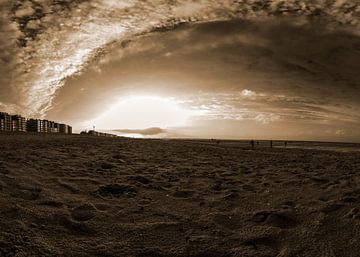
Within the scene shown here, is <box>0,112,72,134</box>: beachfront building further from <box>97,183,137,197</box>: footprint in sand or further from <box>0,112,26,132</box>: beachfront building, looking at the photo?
<box>97,183,137,197</box>: footprint in sand

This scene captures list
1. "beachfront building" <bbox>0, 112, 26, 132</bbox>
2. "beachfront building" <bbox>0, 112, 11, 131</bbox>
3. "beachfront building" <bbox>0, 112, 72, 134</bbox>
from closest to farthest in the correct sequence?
"beachfront building" <bbox>0, 112, 11, 131</bbox> → "beachfront building" <bbox>0, 112, 26, 132</bbox> → "beachfront building" <bbox>0, 112, 72, 134</bbox>

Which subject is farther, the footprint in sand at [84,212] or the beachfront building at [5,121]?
the beachfront building at [5,121]

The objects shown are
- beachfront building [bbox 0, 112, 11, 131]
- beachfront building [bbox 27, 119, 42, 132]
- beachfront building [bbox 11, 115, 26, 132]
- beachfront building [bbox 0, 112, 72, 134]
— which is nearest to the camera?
beachfront building [bbox 0, 112, 11, 131]

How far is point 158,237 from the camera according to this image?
3.29 meters

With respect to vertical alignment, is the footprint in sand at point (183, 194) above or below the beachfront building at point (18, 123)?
below

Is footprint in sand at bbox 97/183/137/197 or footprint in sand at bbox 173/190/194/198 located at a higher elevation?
footprint in sand at bbox 97/183/137/197

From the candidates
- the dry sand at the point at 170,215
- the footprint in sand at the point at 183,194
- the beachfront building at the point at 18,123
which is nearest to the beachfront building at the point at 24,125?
the beachfront building at the point at 18,123

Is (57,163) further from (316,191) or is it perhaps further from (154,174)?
(316,191)

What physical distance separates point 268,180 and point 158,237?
13.1 feet

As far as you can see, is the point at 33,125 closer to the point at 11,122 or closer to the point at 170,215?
the point at 11,122

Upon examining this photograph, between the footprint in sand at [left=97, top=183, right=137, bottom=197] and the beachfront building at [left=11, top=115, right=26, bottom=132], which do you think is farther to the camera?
the beachfront building at [left=11, top=115, right=26, bottom=132]

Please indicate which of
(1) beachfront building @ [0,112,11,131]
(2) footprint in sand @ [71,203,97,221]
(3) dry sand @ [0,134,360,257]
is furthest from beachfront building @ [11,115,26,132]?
(2) footprint in sand @ [71,203,97,221]

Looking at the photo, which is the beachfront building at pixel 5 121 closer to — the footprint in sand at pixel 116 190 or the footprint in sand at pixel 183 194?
the footprint in sand at pixel 116 190

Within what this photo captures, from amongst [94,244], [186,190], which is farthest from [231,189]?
[94,244]
